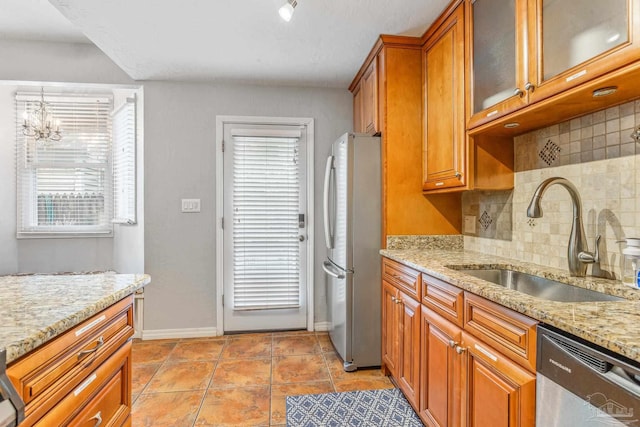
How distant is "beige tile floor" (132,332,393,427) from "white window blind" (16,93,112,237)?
1.52 m

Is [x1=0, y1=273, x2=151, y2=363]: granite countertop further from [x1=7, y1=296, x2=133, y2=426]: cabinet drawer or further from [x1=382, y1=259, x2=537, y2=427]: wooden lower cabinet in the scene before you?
[x1=382, y1=259, x2=537, y2=427]: wooden lower cabinet

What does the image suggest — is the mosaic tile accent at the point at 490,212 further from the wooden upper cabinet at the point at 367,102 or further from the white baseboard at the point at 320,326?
the white baseboard at the point at 320,326

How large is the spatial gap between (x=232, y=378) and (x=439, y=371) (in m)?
1.47

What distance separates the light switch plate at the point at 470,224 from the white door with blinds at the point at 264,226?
4.69ft

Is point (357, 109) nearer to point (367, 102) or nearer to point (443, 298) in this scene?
point (367, 102)

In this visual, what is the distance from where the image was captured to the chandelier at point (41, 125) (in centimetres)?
294

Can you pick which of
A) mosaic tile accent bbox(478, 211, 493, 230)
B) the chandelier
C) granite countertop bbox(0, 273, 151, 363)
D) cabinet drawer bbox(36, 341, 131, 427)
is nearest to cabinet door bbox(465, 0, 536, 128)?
mosaic tile accent bbox(478, 211, 493, 230)

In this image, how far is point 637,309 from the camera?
3.19ft

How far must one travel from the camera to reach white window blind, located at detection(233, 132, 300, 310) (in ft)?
10.1

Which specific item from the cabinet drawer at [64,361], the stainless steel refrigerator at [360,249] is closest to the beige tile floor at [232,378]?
the stainless steel refrigerator at [360,249]

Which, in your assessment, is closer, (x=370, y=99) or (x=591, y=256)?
(x=591, y=256)

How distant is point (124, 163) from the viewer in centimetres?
314

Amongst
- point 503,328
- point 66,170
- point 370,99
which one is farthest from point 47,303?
point 66,170

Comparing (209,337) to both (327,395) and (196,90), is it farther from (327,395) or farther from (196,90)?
(196,90)
